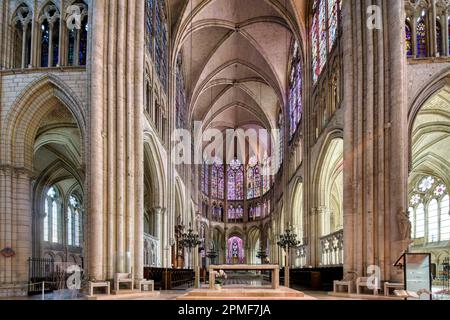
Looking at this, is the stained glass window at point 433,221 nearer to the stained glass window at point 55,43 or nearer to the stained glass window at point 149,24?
the stained glass window at point 149,24

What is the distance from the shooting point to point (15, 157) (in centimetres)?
1828

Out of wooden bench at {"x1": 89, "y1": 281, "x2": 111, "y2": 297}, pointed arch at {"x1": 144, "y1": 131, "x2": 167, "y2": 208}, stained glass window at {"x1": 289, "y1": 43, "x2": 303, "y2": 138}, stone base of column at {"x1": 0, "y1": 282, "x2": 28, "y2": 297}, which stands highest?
stained glass window at {"x1": 289, "y1": 43, "x2": 303, "y2": 138}

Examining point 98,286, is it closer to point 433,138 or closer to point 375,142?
point 375,142

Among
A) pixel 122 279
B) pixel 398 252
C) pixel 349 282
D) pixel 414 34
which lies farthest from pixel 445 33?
pixel 122 279

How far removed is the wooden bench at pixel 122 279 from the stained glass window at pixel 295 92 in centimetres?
1945

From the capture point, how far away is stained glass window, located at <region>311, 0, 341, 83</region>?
23.6m

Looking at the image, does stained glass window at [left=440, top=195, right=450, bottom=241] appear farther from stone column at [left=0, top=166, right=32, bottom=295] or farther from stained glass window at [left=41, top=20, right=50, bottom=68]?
stained glass window at [left=41, top=20, right=50, bottom=68]

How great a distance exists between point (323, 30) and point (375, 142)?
11358 millimetres

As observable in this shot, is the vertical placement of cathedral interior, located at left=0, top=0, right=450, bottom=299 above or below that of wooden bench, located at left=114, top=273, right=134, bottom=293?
above

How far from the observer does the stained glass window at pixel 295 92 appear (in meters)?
34.0

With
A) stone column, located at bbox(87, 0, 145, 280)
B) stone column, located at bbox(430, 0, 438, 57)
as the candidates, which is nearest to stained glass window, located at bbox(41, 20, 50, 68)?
stone column, located at bbox(87, 0, 145, 280)

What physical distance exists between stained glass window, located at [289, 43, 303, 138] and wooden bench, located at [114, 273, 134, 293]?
1945 cm

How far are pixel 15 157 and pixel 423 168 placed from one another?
2318cm
